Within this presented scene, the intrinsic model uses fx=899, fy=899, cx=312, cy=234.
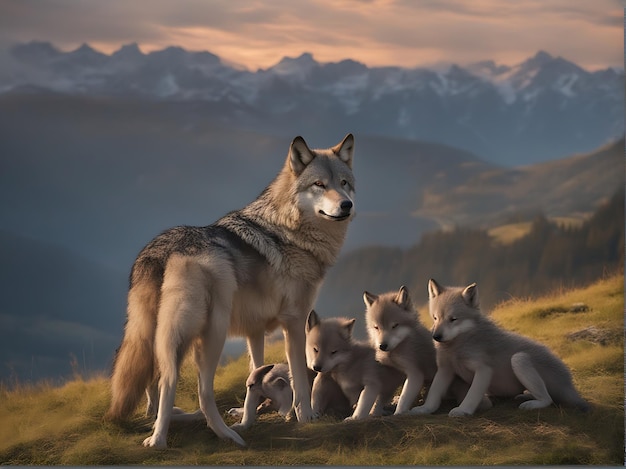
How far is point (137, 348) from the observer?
6277 millimetres

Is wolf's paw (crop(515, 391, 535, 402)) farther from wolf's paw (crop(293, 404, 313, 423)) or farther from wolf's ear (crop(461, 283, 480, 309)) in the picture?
wolf's paw (crop(293, 404, 313, 423))

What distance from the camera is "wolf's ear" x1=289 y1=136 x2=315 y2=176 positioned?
6559 mm

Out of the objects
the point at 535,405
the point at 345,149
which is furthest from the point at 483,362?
the point at 345,149

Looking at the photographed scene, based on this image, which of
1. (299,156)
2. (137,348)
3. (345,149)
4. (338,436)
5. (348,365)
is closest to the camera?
(338,436)

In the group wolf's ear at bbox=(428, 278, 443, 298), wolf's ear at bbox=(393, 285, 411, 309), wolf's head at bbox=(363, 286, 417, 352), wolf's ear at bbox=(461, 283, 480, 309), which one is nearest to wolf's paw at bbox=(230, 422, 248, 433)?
wolf's head at bbox=(363, 286, 417, 352)

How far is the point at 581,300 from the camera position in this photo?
9516 mm

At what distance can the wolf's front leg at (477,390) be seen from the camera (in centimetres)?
616

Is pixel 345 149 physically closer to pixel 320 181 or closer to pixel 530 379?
pixel 320 181

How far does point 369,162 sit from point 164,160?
11.4 ft

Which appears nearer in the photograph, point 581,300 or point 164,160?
point 581,300

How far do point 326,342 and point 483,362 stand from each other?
1112 mm

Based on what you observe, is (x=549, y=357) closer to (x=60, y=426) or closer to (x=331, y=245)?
(x=331, y=245)

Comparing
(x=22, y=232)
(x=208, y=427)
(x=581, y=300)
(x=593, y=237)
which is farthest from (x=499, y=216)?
(x=208, y=427)

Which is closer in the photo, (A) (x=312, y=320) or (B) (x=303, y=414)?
(B) (x=303, y=414)
